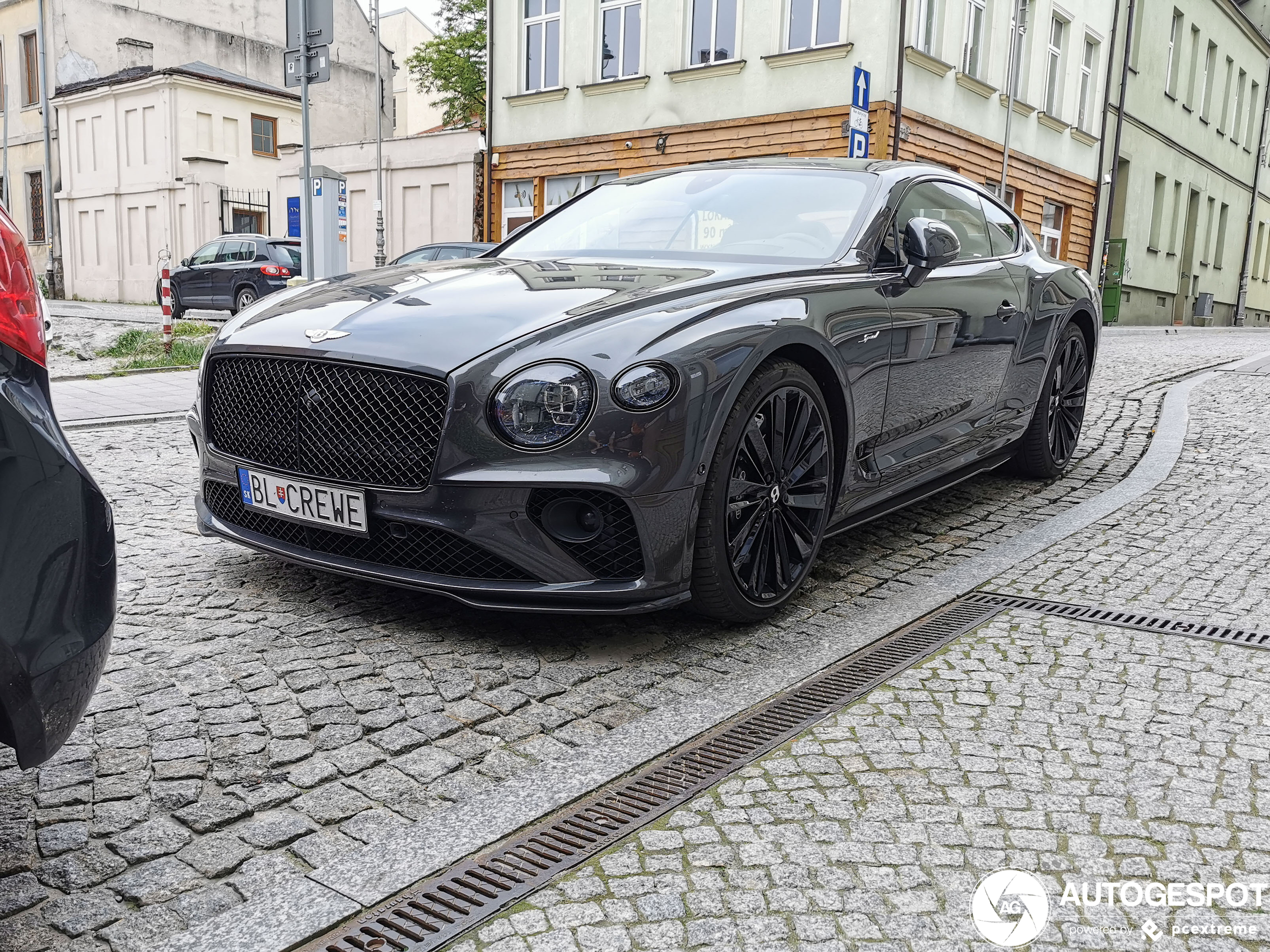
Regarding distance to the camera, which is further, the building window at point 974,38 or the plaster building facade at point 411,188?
the plaster building facade at point 411,188

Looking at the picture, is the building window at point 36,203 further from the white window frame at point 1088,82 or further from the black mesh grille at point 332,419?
the black mesh grille at point 332,419

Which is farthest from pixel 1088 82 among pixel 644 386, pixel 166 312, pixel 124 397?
pixel 644 386

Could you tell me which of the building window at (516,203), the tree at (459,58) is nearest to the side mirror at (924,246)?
the building window at (516,203)

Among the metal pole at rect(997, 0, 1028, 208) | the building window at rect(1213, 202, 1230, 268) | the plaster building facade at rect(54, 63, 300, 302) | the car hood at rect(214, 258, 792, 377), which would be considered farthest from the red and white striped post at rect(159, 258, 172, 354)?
the building window at rect(1213, 202, 1230, 268)

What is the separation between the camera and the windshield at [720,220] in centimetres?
431

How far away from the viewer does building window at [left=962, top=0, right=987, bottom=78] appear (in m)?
19.4

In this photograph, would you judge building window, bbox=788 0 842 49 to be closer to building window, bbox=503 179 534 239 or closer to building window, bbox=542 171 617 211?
building window, bbox=542 171 617 211

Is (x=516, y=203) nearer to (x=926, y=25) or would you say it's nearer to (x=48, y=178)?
(x=926, y=25)

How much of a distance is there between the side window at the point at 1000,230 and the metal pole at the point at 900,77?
38.5ft

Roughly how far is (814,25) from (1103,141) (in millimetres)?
10069

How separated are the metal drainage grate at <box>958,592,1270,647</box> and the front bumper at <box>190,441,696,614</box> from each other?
1.30 meters

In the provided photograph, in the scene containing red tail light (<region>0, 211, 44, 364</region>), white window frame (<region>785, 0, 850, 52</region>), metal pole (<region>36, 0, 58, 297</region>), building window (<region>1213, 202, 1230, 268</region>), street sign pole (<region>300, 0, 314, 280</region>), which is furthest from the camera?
building window (<region>1213, 202, 1230, 268</region>)

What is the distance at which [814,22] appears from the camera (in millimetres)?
17922

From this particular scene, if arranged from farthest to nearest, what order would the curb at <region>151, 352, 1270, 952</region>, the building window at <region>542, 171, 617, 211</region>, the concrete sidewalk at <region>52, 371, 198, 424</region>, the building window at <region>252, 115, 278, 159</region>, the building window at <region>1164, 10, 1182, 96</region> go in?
the building window at <region>252, 115, 278, 159</region>
the building window at <region>1164, 10, 1182, 96</region>
the building window at <region>542, 171, 617, 211</region>
the concrete sidewalk at <region>52, 371, 198, 424</region>
the curb at <region>151, 352, 1270, 952</region>
